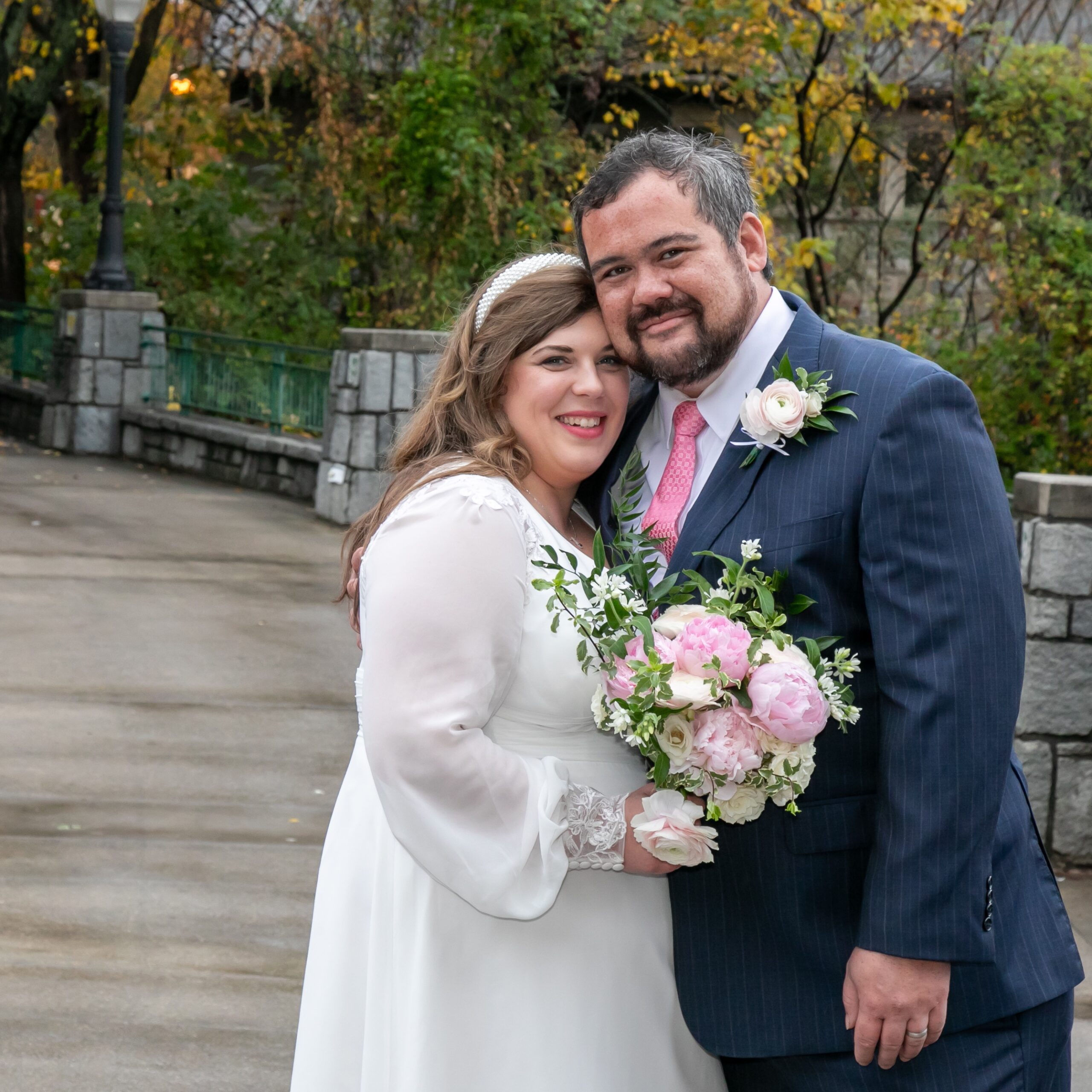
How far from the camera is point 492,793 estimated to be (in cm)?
250

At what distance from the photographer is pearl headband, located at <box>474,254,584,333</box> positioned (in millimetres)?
2873

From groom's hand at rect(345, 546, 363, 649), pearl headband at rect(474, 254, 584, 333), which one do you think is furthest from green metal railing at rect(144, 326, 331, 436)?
pearl headband at rect(474, 254, 584, 333)

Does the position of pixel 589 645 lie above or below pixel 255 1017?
above

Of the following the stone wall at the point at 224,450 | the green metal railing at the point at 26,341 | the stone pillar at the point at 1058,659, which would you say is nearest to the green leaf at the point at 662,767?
the stone pillar at the point at 1058,659

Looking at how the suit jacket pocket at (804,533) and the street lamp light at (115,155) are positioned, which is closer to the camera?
the suit jacket pocket at (804,533)

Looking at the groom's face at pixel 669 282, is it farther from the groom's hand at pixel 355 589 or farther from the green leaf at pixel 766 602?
the groom's hand at pixel 355 589

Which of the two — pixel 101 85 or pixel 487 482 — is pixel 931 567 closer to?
pixel 487 482

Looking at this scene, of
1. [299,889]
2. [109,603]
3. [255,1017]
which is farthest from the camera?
[109,603]

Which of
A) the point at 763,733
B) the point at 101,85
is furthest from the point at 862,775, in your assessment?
the point at 101,85

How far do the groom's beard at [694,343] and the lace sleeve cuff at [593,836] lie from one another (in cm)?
79

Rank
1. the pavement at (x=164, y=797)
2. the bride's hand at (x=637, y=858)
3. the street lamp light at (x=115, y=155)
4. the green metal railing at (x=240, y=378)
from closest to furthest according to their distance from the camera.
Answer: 1. the bride's hand at (x=637, y=858)
2. the pavement at (x=164, y=797)
3. the green metal railing at (x=240, y=378)
4. the street lamp light at (x=115, y=155)

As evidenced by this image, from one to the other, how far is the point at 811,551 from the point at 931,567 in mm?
208

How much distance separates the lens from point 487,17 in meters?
13.0

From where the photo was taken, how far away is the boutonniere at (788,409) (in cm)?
248
